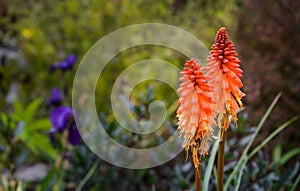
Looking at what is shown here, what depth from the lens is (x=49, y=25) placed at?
17.0ft

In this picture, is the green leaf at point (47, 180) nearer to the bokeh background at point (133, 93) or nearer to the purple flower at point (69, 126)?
the bokeh background at point (133, 93)

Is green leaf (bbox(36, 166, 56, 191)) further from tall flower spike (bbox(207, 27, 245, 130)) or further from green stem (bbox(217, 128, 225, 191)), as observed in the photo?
tall flower spike (bbox(207, 27, 245, 130))

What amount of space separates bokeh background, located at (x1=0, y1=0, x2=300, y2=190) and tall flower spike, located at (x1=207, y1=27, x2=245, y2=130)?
76 centimetres

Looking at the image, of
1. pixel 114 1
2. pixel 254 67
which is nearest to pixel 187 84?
pixel 254 67

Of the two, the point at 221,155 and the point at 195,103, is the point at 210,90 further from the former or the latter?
the point at 221,155

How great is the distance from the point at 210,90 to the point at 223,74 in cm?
5

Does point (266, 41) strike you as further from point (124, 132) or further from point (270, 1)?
point (124, 132)

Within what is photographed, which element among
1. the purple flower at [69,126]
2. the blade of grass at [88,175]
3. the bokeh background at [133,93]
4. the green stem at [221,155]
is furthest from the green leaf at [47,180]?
the green stem at [221,155]

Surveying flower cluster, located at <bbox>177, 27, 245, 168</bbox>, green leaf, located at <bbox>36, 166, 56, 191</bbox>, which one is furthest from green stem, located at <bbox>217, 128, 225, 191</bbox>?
green leaf, located at <bbox>36, 166, 56, 191</bbox>

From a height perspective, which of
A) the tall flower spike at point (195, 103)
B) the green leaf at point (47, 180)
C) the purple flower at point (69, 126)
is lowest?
the tall flower spike at point (195, 103)

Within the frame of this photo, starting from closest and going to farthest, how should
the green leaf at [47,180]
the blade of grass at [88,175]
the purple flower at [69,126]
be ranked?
the green leaf at [47,180], the blade of grass at [88,175], the purple flower at [69,126]

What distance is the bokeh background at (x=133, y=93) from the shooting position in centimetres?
241

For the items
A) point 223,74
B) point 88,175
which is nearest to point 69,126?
point 88,175

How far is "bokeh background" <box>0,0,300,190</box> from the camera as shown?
7.91ft
